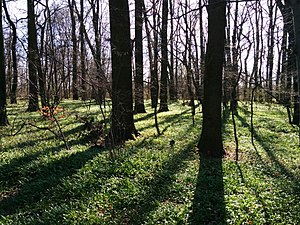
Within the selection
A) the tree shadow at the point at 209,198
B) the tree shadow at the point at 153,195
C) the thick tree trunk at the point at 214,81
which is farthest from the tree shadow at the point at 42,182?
the thick tree trunk at the point at 214,81

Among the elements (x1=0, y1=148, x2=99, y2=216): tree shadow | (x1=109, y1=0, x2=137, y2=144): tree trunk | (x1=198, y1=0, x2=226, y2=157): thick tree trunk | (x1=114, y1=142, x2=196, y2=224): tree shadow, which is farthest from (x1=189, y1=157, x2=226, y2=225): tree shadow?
(x1=109, y1=0, x2=137, y2=144): tree trunk

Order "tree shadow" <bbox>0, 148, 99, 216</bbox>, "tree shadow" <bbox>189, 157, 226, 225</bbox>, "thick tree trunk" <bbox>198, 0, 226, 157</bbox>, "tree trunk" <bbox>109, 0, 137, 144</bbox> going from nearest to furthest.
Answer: "tree shadow" <bbox>189, 157, 226, 225</bbox> < "tree shadow" <bbox>0, 148, 99, 216</bbox> < "thick tree trunk" <bbox>198, 0, 226, 157</bbox> < "tree trunk" <bbox>109, 0, 137, 144</bbox>

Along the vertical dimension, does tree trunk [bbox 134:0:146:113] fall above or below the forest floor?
above

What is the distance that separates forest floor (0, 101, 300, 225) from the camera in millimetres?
4094

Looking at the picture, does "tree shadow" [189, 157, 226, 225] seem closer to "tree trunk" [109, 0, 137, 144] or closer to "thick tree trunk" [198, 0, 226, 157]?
"thick tree trunk" [198, 0, 226, 157]

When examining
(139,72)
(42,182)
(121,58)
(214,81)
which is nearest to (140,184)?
(42,182)

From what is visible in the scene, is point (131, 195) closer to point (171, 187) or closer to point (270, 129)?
point (171, 187)

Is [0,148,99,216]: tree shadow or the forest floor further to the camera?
[0,148,99,216]: tree shadow

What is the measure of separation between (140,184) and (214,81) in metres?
3.42

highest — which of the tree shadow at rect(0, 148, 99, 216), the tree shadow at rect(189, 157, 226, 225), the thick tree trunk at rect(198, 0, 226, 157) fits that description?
the thick tree trunk at rect(198, 0, 226, 157)

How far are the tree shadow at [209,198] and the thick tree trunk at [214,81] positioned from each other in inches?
39.8

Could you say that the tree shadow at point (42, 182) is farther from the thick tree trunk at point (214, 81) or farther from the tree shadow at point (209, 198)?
the thick tree trunk at point (214, 81)

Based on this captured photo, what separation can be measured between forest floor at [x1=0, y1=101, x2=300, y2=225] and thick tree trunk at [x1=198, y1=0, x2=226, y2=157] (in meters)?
0.49

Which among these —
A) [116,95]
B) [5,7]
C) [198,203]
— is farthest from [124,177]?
[5,7]
